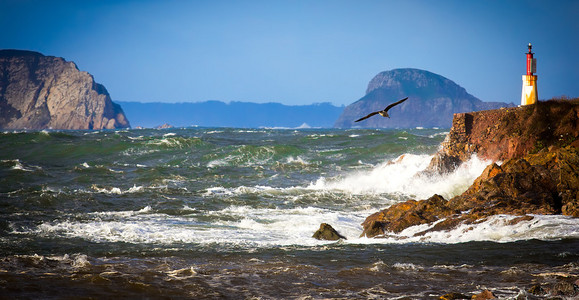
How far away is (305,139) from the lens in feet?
141

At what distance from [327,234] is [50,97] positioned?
160m

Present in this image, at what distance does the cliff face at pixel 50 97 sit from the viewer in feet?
483

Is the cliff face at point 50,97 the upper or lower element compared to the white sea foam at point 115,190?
upper

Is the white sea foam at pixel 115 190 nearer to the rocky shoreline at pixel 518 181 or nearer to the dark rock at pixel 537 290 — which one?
the rocky shoreline at pixel 518 181

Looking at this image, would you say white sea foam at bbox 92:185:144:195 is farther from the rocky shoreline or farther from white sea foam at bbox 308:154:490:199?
the rocky shoreline

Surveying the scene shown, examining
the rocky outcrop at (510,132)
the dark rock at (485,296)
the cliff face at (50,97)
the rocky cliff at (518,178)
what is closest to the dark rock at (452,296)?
the dark rock at (485,296)

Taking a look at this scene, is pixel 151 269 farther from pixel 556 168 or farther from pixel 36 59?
pixel 36 59

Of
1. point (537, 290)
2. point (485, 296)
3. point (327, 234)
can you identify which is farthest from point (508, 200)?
point (485, 296)

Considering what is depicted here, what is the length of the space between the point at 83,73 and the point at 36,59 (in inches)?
745

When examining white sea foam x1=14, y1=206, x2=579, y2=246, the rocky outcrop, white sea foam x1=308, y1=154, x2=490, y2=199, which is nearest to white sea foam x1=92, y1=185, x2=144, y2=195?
white sea foam x1=14, y1=206, x2=579, y2=246

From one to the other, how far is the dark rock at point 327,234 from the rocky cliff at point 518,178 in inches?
27.5

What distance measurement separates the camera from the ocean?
23.5ft

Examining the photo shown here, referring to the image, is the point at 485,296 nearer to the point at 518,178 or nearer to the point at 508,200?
the point at 508,200

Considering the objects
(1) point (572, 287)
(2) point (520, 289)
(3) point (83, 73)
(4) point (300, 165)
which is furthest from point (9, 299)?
(3) point (83, 73)
